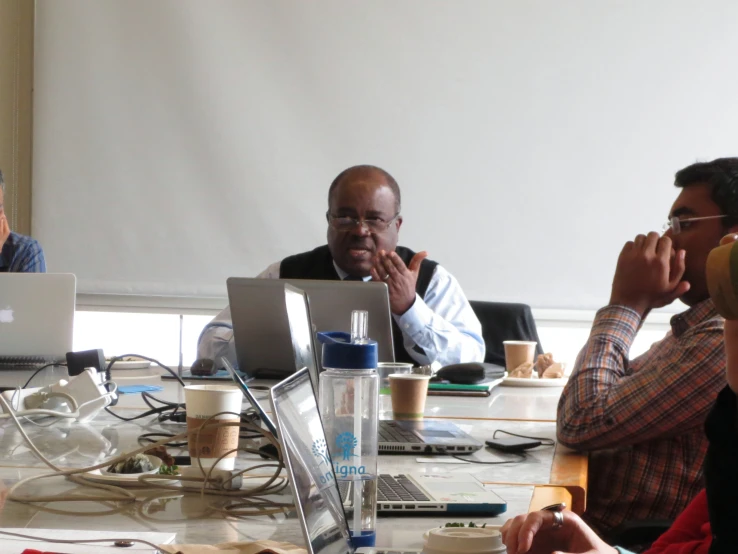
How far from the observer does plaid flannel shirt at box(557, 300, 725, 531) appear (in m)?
1.31

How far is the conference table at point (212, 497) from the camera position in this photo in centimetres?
86

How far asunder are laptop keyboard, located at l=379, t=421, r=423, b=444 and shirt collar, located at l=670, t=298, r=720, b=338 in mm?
483

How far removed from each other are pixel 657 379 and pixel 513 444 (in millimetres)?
247

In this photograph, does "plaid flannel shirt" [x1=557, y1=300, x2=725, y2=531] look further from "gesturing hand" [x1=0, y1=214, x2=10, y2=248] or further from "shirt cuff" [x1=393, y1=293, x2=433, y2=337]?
"gesturing hand" [x1=0, y1=214, x2=10, y2=248]

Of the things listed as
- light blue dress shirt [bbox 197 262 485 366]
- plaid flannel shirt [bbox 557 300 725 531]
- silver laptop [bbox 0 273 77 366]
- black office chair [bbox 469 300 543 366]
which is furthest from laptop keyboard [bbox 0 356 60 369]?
plaid flannel shirt [bbox 557 300 725 531]

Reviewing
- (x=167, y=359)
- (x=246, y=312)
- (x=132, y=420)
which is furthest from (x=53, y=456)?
(x=167, y=359)

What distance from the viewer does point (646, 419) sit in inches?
52.2

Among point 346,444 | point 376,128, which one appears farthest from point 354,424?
point 376,128

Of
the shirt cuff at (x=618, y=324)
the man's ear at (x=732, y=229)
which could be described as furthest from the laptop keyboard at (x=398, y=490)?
the man's ear at (x=732, y=229)

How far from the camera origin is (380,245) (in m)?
2.77

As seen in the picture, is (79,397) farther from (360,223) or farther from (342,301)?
(360,223)

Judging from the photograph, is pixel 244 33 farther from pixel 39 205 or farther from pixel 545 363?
pixel 545 363

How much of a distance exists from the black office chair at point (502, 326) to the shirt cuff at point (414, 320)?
1.06 ft

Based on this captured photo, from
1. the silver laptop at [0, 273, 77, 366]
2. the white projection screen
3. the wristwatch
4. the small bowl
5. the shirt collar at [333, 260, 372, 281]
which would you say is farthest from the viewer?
the white projection screen
